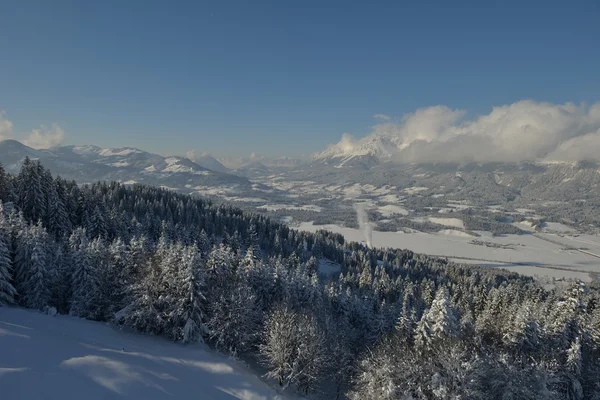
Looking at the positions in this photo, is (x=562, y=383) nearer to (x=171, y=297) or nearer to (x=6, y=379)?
(x=171, y=297)

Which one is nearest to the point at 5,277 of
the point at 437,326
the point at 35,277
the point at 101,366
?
the point at 35,277

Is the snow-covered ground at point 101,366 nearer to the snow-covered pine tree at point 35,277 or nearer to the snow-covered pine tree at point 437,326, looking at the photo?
the snow-covered pine tree at point 35,277

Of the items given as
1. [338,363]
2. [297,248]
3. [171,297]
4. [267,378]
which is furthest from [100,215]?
[297,248]

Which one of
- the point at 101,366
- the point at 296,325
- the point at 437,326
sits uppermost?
the point at 437,326

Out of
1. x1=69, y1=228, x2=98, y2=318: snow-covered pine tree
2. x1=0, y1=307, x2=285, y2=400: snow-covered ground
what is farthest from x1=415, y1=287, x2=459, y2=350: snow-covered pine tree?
x1=69, y1=228, x2=98, y2=318: snow-covered pine tree

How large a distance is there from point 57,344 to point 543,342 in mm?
59136

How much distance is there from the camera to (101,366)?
30172 millimetres

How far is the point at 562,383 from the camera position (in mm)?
39875

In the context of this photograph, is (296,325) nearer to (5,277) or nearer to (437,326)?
(437,326)

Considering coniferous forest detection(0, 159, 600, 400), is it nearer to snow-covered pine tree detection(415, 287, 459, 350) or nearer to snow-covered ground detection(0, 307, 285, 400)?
snow-covered pine tree detection(415, 287, 459, 350)

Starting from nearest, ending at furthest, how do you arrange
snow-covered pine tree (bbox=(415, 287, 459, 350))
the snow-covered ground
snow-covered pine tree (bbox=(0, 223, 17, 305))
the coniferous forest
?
1. the snow-covered ground
2. the coniferous forest
3. snow-covered pine tree (bbox=(415, 287, 459, 350))
4. snow-covered pine tree (bbox=(0, 223, 17, 305))

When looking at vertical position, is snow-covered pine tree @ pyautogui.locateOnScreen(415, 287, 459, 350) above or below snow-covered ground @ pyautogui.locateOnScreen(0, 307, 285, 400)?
above

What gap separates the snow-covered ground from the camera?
25.5m

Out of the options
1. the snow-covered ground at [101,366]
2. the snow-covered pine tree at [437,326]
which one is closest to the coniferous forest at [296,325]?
the snow-covered pine tree at [437,326]
